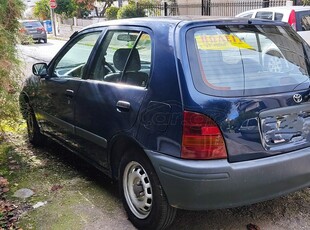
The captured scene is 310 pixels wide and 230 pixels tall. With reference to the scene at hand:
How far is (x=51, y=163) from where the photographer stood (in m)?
4.77

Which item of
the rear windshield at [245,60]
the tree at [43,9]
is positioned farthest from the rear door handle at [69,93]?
the tree at [43,9]

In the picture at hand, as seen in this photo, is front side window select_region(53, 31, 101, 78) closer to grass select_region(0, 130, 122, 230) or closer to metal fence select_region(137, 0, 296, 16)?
grass select_region(0, 130, 122, 230)

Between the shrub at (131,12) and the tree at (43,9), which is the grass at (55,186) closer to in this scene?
the shrub at (131,12)

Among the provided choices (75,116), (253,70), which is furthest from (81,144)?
(253,70)

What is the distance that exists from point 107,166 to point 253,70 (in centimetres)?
157

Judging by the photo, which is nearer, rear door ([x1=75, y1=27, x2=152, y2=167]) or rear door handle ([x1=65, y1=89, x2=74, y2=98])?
rear door ([x1=75, y1=27, x2=152, y2=167])

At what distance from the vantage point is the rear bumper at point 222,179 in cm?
269

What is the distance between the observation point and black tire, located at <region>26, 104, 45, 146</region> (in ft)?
17.2

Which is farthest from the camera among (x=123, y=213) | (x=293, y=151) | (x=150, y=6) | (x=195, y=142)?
(x=150, y=6)

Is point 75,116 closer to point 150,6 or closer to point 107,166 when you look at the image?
point 107,166

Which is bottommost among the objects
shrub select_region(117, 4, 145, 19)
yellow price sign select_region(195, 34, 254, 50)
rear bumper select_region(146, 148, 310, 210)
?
rear bumper select_region(146, 148, 310, 210)

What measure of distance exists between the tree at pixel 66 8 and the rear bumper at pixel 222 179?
37.0m

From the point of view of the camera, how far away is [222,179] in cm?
269

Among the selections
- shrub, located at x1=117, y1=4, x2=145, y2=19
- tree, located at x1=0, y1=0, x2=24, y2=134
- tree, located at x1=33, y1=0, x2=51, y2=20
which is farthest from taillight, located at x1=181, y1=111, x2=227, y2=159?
tree, located at x1=33, y1=0, x2=51, y2=20
